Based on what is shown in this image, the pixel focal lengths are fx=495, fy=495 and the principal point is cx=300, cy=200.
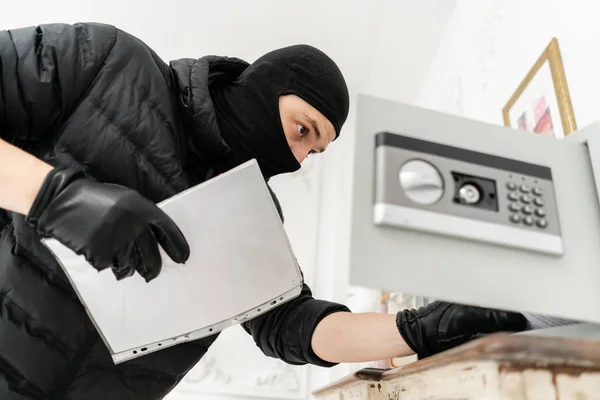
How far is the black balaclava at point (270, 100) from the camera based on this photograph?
836 mm

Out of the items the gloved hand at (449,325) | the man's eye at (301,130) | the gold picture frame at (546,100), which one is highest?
the gold picture frame at (546,100)

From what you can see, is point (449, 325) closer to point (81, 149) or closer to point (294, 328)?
point (294, 328)

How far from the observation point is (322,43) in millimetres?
1813

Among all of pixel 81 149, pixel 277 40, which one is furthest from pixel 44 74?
pixel 277 40

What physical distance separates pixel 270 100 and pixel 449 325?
1.57 ft

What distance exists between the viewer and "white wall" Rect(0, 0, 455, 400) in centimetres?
167

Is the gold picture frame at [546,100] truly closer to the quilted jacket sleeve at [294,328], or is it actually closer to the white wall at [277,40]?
the quilted jacket sleeve at [294,328]

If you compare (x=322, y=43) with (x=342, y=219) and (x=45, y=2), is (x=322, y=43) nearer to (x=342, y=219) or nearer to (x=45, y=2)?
(x=342, y=219)

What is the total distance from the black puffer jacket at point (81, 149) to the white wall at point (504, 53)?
633mm

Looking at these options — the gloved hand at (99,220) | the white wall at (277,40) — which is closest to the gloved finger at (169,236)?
the gloved hand at (99,220)

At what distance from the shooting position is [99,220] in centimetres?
48

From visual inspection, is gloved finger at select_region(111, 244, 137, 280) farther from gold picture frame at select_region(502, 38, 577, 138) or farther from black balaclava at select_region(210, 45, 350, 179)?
gold picture frame at select_region(502, 38, 577, 138)

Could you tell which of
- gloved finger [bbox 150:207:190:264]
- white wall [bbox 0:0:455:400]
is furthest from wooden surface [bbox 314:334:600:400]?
white wall [bbox 0:0:455:400]

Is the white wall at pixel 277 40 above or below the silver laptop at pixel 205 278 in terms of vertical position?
above
